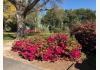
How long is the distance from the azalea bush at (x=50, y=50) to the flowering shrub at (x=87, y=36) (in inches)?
57.0

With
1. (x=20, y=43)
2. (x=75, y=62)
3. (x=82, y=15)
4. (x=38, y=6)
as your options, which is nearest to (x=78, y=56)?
(x=75, y=62)

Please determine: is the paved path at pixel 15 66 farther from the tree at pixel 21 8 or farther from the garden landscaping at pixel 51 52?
the tree at pixel 21 8

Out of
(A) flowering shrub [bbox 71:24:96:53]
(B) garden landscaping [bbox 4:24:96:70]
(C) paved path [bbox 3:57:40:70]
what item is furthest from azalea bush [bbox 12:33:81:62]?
(A) flowering shrub [bbox 71:24:96:53]

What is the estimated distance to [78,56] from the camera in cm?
1156

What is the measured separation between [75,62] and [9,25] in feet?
129

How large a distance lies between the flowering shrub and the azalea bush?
4.75 feet

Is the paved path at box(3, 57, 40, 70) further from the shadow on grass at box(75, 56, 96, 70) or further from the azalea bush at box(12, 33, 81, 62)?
the shadow on grass at box(75, 56, 96, 70)

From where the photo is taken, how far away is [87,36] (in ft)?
43.1

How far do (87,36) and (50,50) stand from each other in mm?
2859

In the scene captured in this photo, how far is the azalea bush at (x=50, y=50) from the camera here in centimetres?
1119

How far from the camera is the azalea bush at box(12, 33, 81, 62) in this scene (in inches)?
441

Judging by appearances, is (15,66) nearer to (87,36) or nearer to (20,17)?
(87,36)

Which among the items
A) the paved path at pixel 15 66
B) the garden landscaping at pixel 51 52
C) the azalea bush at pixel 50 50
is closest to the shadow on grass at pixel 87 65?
the garden landscaping at pixel 51 52
